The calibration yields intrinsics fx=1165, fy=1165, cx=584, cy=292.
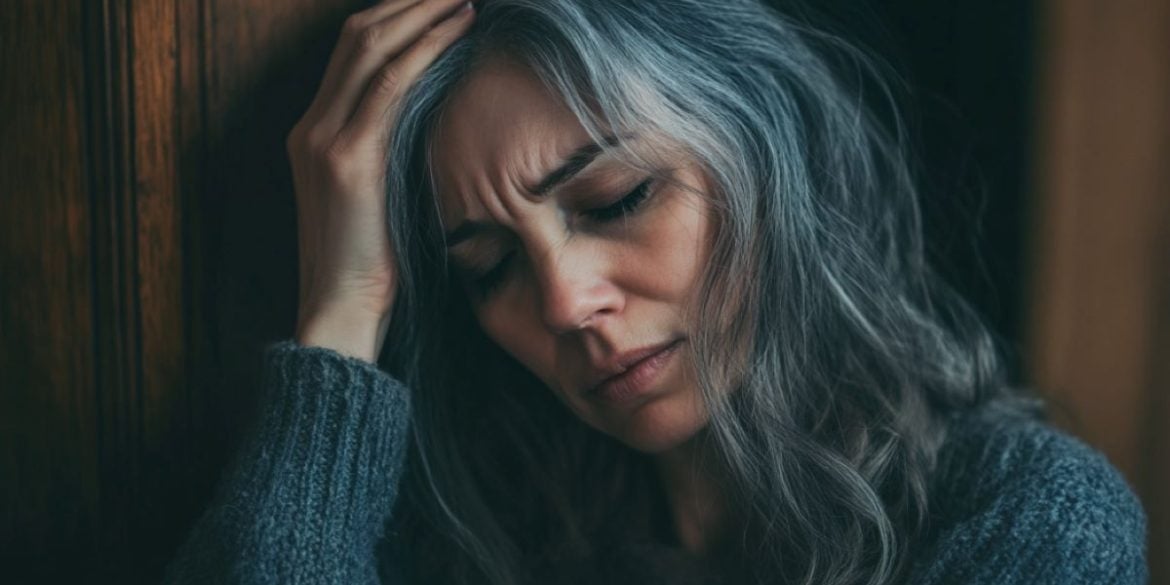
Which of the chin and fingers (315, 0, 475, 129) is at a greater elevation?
fingers (315, 0, 475, 129)

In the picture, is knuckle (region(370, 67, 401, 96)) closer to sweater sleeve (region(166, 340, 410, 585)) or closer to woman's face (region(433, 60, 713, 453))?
woman's face (region(433, 60, 713, 453))

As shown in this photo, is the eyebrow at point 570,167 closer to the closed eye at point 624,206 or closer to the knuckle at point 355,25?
the closed eye at point 624,206

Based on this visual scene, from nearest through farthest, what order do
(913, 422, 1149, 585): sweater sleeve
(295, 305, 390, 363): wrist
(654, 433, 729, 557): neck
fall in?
(913, 422, 1149, 585): sweater sleeve → (295, 305, 390, 363): wrist → (654, 433, 729, 557): neck

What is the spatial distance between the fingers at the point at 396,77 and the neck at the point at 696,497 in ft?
1.55

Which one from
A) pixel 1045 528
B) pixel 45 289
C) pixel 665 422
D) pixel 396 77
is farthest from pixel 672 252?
pixel 45 289

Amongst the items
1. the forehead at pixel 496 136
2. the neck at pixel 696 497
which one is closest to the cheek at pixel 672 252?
the forehead at pixel 496 136

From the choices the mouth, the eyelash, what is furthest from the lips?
the eyelash

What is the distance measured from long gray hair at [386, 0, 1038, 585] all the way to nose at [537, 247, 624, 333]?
10 cm

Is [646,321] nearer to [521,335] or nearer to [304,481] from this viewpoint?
[521,335]

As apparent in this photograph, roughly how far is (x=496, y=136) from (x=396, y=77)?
12 centimetres

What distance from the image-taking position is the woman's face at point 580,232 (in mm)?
1051

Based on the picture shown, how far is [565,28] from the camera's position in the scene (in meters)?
1.06

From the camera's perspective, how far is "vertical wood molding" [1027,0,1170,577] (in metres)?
1.29

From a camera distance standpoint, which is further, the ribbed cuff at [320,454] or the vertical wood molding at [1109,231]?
the vertical wood molding at [1109,231]
